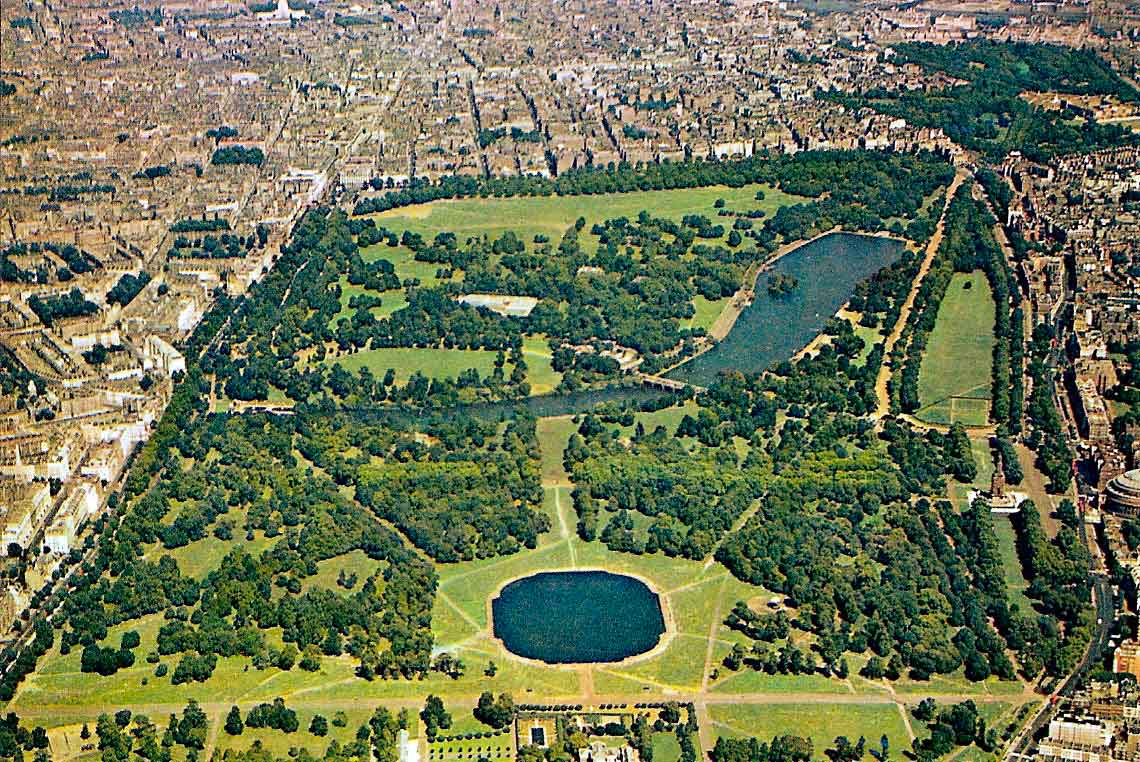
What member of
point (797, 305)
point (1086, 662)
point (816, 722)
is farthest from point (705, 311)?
point (816, 722)

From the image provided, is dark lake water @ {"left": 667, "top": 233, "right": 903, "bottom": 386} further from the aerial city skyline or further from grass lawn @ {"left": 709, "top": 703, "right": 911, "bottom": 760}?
grass lawn @ {"left": 709, "top": 703, "right": 911, "bottom": 760}

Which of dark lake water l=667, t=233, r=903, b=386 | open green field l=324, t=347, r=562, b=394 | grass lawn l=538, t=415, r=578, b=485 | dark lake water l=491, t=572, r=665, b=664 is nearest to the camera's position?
dark lake water l=491, t=572, r=665, b=664

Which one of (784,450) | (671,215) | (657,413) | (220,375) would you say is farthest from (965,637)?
(671,215)

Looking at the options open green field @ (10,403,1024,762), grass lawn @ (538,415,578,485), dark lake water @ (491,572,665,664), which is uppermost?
grass lawn @ (538,415,578,485)

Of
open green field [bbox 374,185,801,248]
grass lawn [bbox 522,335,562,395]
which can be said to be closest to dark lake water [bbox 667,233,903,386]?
grass lawn [bbox 522,335,562,395]

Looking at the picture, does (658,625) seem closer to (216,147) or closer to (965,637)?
(965,637)

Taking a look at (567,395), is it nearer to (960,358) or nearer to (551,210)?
(960,358)
